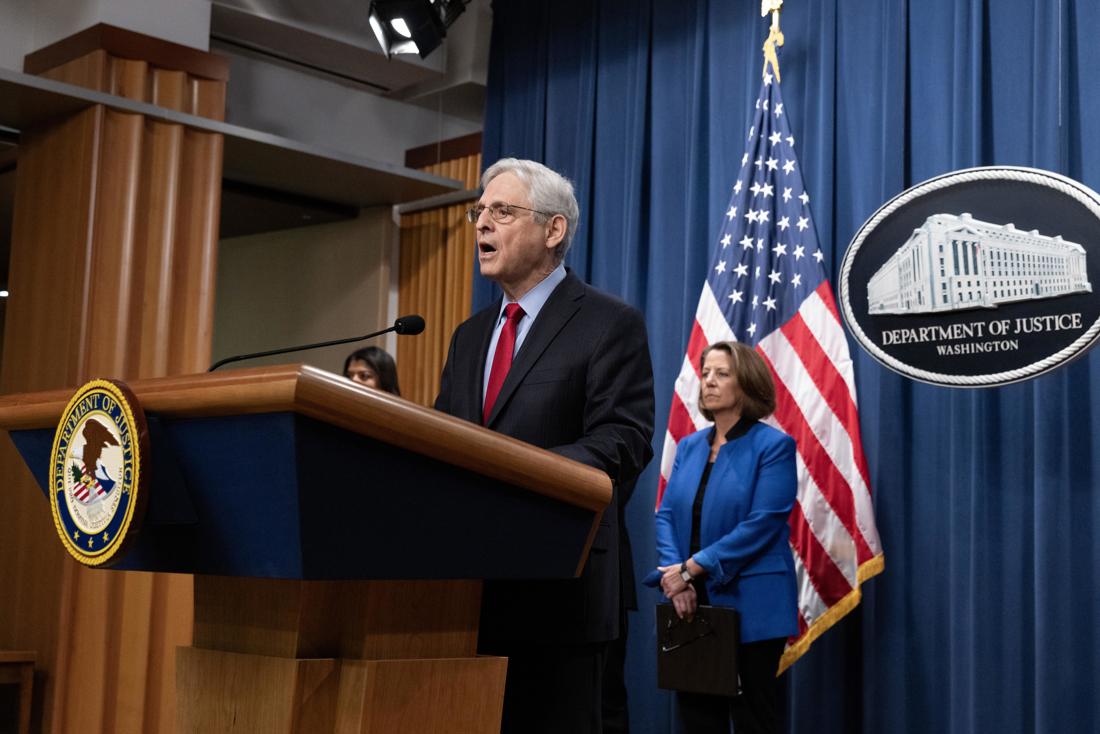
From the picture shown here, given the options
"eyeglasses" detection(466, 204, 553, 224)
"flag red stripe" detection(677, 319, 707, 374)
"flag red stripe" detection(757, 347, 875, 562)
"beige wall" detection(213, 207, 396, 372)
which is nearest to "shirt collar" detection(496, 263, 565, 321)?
"eyeglasses" detection(466, 204, 553, 224)

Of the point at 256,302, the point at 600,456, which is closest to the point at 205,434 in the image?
the point at 600,456

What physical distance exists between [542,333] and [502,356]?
98mm

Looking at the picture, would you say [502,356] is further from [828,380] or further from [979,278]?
[828,380]

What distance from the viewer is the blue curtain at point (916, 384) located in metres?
4.07

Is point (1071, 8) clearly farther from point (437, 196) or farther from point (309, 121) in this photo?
point (309, 121)

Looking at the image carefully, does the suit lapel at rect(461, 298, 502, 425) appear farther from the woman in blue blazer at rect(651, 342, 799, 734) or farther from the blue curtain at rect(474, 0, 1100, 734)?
the blue curtain at rect(474, 0, 1100, 734)

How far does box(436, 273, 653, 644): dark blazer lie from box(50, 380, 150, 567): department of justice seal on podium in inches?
24.1

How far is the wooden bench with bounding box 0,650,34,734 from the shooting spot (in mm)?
4816

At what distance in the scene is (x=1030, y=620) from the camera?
→ 13.5 ft

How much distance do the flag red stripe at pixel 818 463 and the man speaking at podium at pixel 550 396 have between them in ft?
7.86

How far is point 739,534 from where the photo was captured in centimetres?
393

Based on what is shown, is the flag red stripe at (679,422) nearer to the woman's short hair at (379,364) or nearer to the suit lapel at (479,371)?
the woman's short hair at (379,364)

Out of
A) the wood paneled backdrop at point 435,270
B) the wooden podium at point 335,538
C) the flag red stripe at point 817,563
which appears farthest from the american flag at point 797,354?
the wooden podium at point 335,538

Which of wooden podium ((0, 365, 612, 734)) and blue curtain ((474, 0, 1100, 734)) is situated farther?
blue curtain ((474, 0, 1100, 734))
